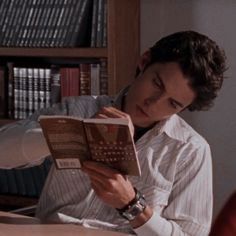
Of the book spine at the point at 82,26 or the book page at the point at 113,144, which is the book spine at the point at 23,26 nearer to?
the book spine at the point at 82,26

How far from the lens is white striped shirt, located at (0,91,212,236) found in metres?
1.56

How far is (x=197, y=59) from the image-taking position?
1.53 meters

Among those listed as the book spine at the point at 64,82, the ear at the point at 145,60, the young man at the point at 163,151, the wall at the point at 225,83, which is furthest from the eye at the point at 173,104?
the book spine at the point at 64,82

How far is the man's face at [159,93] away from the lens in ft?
5.09

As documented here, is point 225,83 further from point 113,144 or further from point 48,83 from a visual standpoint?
point 113,144

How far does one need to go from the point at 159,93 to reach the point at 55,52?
3.32ft

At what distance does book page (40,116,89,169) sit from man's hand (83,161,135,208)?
3cm

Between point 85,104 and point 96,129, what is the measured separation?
0.47 m

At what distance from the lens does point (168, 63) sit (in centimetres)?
157

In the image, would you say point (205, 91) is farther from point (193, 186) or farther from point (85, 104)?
point (85, 104)

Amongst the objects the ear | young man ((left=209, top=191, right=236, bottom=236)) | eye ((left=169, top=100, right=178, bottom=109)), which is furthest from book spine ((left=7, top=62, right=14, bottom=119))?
young man ((left=209, top=191, right=236, bottom=236))

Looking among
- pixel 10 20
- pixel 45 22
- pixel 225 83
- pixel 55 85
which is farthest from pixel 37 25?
pixel 225 83

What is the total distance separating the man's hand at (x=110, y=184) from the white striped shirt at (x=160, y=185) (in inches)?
4.7

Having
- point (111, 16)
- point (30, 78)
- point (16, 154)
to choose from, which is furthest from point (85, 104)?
point (30, 78)
